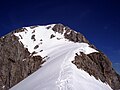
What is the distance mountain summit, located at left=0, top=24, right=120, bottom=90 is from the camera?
47.2 m

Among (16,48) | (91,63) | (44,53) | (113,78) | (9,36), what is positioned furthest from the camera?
(9,36)

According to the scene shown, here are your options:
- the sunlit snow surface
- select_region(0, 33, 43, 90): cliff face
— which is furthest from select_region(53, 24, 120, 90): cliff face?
select_region(0, 33, 43, 90): cliff face

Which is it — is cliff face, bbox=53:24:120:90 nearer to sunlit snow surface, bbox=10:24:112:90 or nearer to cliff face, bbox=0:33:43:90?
sunlit snow surface, bbox=10:24:112:90

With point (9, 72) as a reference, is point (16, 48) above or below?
above

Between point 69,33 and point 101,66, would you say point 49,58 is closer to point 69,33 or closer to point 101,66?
point 101,66

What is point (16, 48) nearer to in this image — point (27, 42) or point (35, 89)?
point (27, 42)

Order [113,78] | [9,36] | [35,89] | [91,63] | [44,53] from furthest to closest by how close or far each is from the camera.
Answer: [9,36] < [44,53] < [113,78] < [91,63] < [35,89]

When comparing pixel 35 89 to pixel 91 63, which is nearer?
pixel 35 89

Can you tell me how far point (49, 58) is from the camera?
61.5 metres

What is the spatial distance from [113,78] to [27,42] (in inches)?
1244

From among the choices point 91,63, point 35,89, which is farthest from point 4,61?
point 35,89

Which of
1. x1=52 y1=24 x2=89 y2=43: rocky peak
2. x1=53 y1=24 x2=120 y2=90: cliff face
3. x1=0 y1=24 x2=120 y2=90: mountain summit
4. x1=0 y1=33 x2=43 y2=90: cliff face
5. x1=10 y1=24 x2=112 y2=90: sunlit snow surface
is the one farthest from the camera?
x1=52 y1=24 x2=89 y2=43: rocky peak

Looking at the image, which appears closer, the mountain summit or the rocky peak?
the mountain summit

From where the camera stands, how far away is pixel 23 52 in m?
74.0
